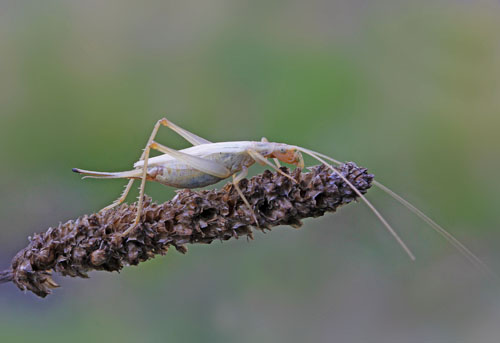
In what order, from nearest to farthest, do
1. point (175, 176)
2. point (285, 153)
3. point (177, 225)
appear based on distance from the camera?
point (177, 225) < point (175, 176) < point (285, 153)

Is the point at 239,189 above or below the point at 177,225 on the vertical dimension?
above

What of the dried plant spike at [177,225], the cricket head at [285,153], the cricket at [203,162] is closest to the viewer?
the dried plant spike at [177,225]

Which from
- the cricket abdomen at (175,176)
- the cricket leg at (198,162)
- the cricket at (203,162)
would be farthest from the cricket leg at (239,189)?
the cricket abdomen at (175,176)

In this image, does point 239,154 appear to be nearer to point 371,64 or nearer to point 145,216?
point 145,216

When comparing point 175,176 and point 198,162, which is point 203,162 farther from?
point 175,176

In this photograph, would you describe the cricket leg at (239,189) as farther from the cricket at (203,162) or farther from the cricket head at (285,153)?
the cricket head at (285,153)

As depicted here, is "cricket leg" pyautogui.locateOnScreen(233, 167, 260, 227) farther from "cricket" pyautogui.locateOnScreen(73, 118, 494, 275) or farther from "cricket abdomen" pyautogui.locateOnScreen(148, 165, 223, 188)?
"cricket abdomen" pyautogui.locateOnScreen(148, 165, 223, 188)

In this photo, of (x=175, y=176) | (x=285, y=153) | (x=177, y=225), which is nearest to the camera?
(x=177, y=225)

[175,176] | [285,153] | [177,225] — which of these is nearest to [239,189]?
[177,225]

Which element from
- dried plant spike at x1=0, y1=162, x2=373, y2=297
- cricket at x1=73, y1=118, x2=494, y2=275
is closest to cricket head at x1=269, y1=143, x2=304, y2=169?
cricket at x1=73, y1=118, x2=494, y2=275
